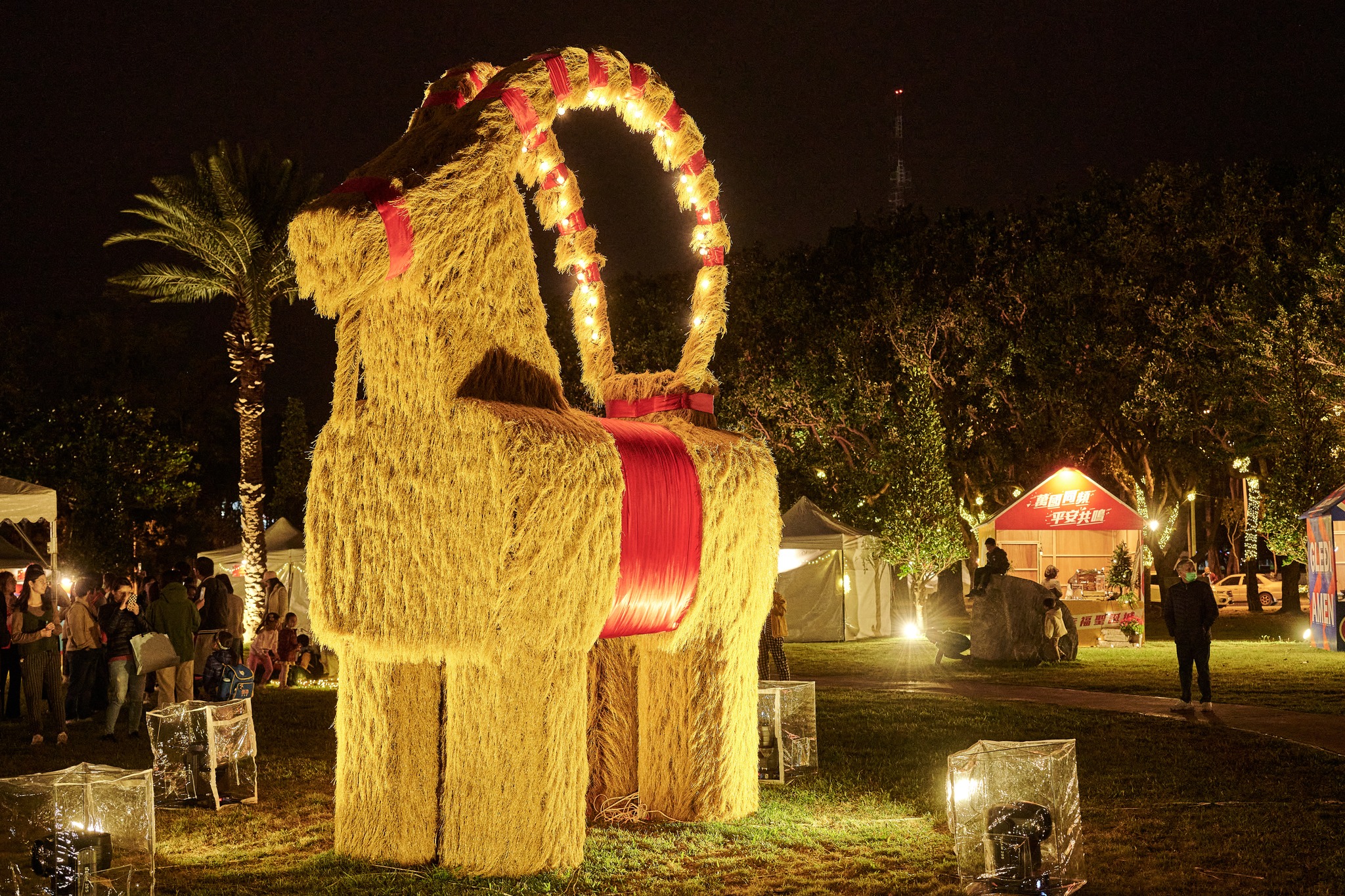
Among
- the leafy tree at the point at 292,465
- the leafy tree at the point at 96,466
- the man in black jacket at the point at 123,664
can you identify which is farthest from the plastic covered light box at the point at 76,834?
the leafy tree at the point at 292,465

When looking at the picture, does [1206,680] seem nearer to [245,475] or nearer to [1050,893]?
[1050,893]

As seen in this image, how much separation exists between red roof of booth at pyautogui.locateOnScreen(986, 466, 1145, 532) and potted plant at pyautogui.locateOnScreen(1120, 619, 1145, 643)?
11.8 feet

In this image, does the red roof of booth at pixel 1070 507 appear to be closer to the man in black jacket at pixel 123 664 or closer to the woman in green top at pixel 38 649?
the man in black jacket at pixel 123 664

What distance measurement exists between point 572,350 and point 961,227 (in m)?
11.8

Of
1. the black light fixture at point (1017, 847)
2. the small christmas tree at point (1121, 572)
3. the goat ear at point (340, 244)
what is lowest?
the black light fixture at point (1017, 847)

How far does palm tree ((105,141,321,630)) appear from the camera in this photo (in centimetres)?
2147

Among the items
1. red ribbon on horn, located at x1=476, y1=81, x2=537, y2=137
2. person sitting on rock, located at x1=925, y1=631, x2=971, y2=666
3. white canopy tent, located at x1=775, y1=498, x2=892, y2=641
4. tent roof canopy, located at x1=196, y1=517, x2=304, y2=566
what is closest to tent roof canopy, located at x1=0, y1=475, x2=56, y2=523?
tent roof canopy, located at x1=196, y1=517, x2=304, y2=566

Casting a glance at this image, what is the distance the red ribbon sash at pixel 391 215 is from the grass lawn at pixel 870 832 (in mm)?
2984

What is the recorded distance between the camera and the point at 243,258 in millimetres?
21609

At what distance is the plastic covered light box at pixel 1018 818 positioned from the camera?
5.77 meters

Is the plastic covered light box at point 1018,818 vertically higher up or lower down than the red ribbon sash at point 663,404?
lower down

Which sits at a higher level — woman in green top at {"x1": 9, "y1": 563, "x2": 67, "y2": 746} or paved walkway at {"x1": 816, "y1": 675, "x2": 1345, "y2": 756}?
woman in green top at {"x1": 9, "y1": 563, "x2": 67, "y2": 746}

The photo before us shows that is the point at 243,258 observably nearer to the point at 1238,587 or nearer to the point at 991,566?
the point at 991,566

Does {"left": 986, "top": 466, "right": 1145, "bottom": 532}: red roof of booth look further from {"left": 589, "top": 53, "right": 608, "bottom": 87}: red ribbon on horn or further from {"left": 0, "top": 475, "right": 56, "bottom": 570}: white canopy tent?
{"left": 589, "top": 53, "right": 608, "bottom": 87}: red ribbon on horn
